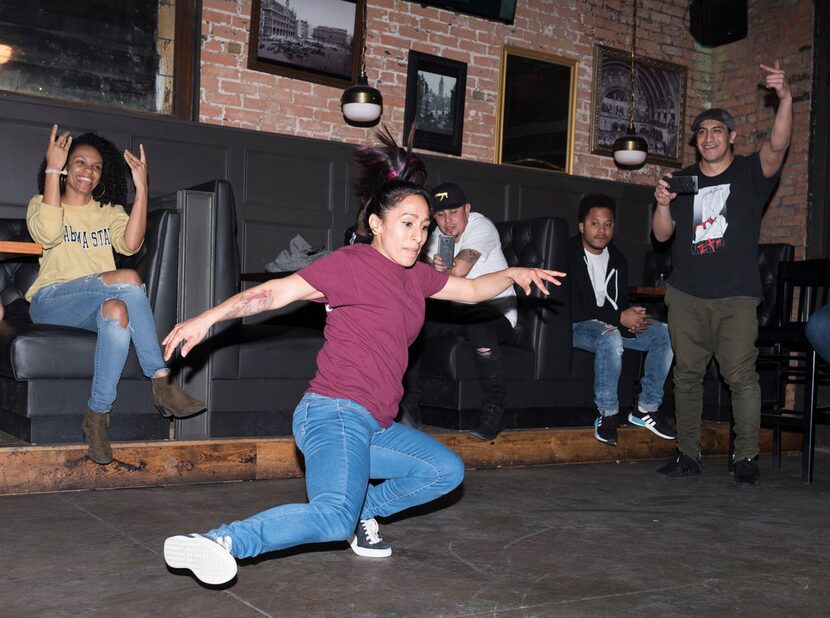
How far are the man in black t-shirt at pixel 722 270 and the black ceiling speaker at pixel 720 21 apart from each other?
3.46 metres

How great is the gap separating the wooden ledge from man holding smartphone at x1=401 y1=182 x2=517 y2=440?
150mm

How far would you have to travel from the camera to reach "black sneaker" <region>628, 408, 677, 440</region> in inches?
201

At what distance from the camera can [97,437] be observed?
A: 12.0 feet

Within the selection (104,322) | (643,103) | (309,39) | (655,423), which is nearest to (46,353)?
(104,322)

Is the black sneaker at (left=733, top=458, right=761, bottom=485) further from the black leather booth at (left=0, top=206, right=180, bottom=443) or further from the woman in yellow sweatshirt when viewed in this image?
the black leather booth at (left=0, top=206, right=180, bottom=443)

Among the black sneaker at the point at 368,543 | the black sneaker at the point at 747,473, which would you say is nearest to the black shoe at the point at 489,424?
the black sneaker at the point at 747,473

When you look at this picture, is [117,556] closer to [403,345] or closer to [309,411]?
[309,411]

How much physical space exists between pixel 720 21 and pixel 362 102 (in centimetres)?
333

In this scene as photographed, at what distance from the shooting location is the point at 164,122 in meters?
5.97

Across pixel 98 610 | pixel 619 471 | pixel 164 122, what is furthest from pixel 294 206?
pixel 98 610

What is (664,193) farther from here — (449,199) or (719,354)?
(449,199)

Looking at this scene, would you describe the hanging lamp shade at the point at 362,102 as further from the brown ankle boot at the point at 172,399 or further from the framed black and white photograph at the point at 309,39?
the brown ankle boot at the point at 172,399

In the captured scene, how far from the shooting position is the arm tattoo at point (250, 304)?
8.09ft

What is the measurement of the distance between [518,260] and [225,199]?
71.4 inches
